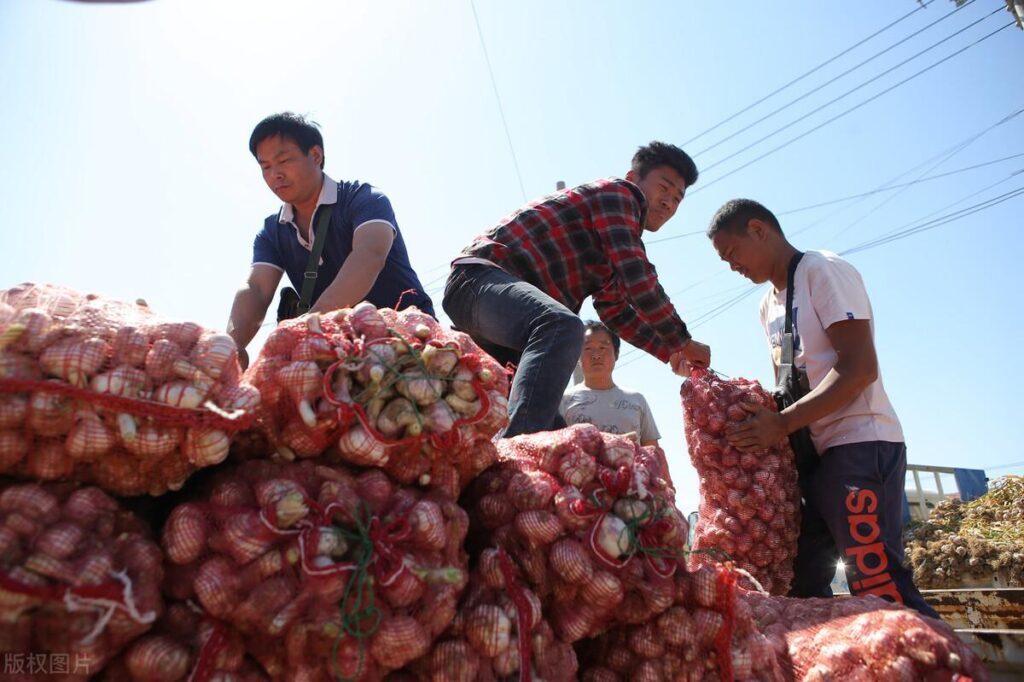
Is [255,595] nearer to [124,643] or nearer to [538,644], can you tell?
[124,643]

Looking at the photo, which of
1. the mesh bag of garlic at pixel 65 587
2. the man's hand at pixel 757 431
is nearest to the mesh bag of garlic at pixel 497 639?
the mesh bag of garlic at pixel 65 587

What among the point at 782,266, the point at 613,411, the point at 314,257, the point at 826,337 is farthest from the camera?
the point at 613,411

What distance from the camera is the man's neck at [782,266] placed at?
9.55ft

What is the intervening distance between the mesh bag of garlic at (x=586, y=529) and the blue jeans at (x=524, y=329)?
62 cm

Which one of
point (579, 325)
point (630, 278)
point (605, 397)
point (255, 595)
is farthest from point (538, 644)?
point (605, 397)

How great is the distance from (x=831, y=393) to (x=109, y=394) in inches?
84.3

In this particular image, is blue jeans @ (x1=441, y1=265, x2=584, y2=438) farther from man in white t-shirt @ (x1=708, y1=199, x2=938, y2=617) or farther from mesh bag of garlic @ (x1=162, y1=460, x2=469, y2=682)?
mesh bag of garlic @ (x1=162, y1=460, x2=469, y2=682)

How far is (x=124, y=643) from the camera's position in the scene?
1026mm

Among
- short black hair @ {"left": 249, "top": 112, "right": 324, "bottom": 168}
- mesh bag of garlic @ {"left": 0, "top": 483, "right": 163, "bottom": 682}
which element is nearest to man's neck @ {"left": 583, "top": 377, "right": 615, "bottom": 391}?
short black hair @ {"left": 249, "top": 112, "right": 324, "bottom": 168}

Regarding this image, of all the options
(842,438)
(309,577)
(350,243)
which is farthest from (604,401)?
(309,577)

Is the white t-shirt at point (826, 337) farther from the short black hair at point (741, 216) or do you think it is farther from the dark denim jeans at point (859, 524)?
the short black hair at point (741, 216)

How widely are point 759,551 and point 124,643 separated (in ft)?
6.81

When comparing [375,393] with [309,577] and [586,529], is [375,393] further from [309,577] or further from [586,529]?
[586,529]

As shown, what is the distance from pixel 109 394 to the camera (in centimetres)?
107
